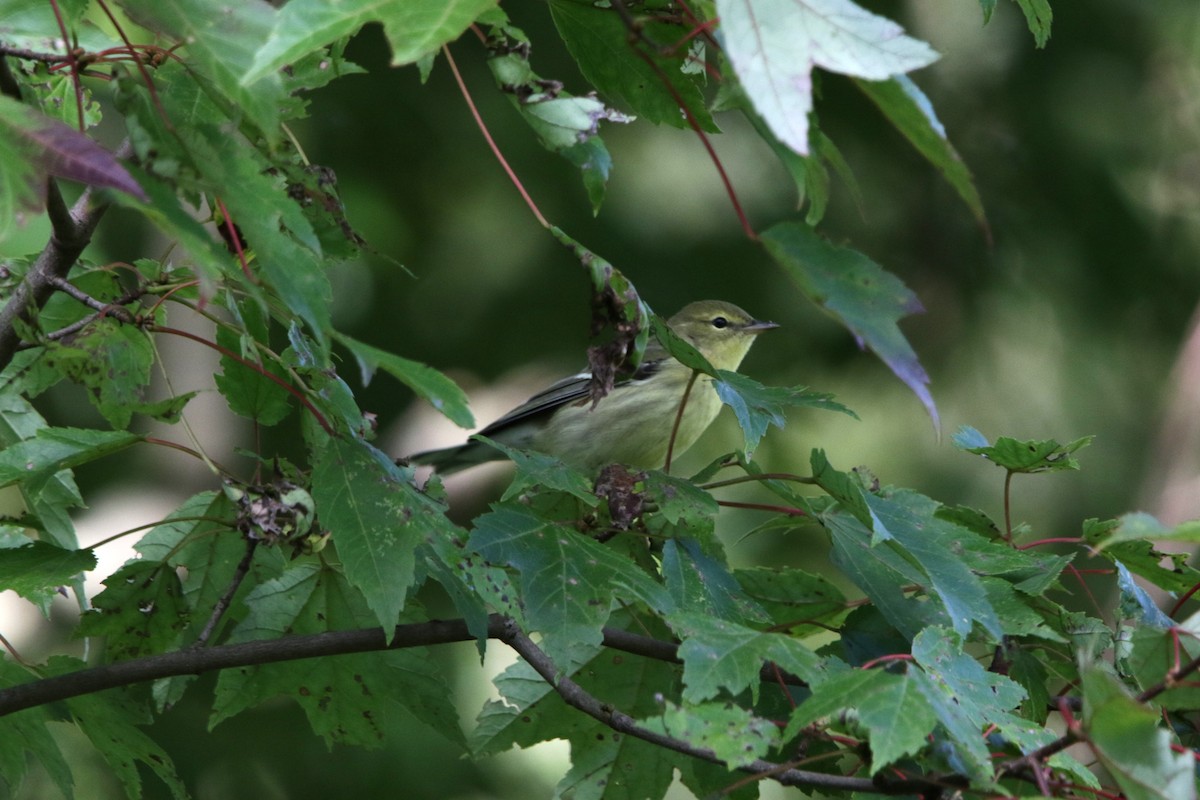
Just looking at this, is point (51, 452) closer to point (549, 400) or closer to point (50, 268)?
point (50, 268)

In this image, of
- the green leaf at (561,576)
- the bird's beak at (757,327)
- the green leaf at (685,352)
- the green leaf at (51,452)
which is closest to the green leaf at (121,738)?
the green leaf at (51,452)

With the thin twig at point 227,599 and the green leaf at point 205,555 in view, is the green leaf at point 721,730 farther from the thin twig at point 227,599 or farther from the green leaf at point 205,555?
the green leaf at point 205,555

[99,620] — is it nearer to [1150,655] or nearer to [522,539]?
[522,539]

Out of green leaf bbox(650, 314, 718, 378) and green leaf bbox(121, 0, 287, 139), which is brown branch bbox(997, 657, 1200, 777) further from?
green leaf bbox(121, 0, 287, 139)

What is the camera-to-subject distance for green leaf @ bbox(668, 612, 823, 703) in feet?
6.04

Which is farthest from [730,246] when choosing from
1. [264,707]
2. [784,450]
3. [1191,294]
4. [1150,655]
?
[1150,655]

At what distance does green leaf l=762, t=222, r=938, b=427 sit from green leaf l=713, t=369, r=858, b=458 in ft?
1.96

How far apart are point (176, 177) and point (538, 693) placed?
145 cm

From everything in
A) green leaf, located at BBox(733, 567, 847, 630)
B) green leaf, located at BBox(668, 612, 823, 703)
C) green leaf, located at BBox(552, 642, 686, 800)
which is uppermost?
green leaf, located at BBox(668, 612, 823, 703)

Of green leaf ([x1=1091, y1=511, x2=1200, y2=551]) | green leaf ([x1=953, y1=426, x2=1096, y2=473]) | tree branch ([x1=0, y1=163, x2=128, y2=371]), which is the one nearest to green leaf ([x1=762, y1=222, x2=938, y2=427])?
green leaf ([x1=1091, y1=511, x2=1200, y2=551])

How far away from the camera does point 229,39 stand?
1.64 meters

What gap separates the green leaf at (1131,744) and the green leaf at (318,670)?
141cm

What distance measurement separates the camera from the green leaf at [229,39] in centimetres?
162

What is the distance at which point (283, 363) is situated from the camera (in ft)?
7.10
